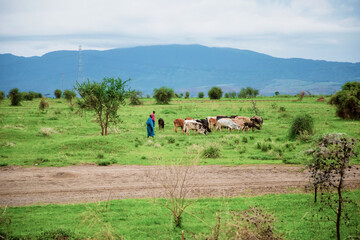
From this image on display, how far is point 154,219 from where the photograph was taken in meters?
8.36

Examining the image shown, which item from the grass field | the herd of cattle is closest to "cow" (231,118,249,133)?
the herd of cattle

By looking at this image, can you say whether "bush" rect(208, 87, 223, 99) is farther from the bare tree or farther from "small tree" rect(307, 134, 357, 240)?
"small tree" rect(307, 134, 357, 240)

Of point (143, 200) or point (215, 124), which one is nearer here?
point (143, 200)

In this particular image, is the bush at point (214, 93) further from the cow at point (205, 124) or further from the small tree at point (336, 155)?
the small tree at point (336, 155)

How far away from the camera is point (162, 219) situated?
8.39 m

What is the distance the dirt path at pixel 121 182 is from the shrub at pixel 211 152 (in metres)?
2.52

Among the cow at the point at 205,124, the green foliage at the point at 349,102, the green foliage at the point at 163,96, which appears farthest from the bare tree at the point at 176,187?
the green foliage at the point at 163,96

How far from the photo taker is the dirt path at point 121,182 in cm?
1038

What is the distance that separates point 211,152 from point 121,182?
22.0 feet

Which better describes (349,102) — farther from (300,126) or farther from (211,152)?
(211,152)

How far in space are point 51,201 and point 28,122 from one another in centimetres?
2352

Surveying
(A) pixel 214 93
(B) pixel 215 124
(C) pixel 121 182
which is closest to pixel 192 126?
(B) pixel 215 124

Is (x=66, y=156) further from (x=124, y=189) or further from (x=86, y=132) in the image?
(x=86, y=132)

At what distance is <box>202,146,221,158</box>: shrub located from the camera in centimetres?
1705
